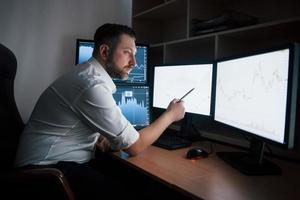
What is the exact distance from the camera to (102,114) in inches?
45.6

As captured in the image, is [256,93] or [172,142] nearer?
[256,93]

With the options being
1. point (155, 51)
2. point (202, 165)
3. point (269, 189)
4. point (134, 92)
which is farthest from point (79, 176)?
point (155, 51)

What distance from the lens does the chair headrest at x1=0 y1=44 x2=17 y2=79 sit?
4.34 feet

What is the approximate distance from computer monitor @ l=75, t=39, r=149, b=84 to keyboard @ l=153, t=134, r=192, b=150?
2.31 ft

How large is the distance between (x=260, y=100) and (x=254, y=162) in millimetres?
264

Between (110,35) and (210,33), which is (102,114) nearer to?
(110,35)

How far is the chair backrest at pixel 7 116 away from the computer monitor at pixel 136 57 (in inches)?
31.1

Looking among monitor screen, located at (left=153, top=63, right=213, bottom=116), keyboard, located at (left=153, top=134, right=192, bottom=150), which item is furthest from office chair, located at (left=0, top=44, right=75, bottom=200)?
monitor screen, located at (left=153, top=63, right=213, bottom=116)

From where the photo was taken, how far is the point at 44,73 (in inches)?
91.0

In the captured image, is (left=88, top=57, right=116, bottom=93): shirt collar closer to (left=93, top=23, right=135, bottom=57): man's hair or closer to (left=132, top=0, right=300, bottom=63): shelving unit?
(left=93, top=23, right=135, bottom=57): man's hair

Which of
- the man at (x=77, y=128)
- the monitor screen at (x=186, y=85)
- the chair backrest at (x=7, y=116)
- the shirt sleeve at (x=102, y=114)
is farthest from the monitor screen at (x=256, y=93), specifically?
the chair backrest at (x=7, y=116)

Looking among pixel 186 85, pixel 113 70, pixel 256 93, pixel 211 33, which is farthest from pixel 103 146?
pixel 211 33

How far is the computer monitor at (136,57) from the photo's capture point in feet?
7.23

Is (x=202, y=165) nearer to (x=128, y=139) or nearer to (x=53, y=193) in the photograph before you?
(x=128, y=139)
